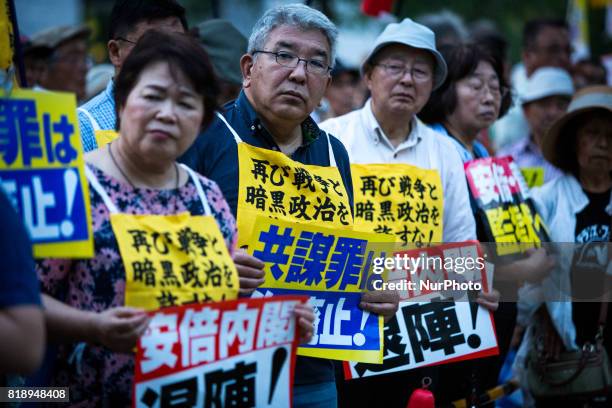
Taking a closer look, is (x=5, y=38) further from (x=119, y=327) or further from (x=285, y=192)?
(x=119, y=327)

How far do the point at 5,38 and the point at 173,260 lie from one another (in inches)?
50.0

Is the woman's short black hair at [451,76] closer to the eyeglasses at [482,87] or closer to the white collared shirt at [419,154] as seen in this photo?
the eyeglasses at [482,87]

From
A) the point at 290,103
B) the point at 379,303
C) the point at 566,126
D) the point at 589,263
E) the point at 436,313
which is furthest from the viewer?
the point at 566,126

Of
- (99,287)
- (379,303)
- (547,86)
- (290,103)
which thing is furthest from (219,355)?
(547,86)

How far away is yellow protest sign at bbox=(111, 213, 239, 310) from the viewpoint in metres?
3.21

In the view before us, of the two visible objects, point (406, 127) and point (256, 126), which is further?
point (406, 127)

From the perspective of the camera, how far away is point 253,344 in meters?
3.50

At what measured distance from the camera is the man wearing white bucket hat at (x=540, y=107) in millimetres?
8391

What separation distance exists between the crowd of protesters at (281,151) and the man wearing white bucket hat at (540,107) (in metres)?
0.01

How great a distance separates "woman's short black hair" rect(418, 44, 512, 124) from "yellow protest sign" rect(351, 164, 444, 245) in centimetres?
97

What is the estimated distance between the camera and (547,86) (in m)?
8.51

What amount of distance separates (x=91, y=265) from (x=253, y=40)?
169cm

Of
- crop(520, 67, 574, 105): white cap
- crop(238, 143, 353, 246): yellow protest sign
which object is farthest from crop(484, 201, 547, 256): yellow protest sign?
crop(520, 67, 574, 105): white cap

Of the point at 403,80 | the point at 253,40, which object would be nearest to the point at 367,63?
the point at 403,80
